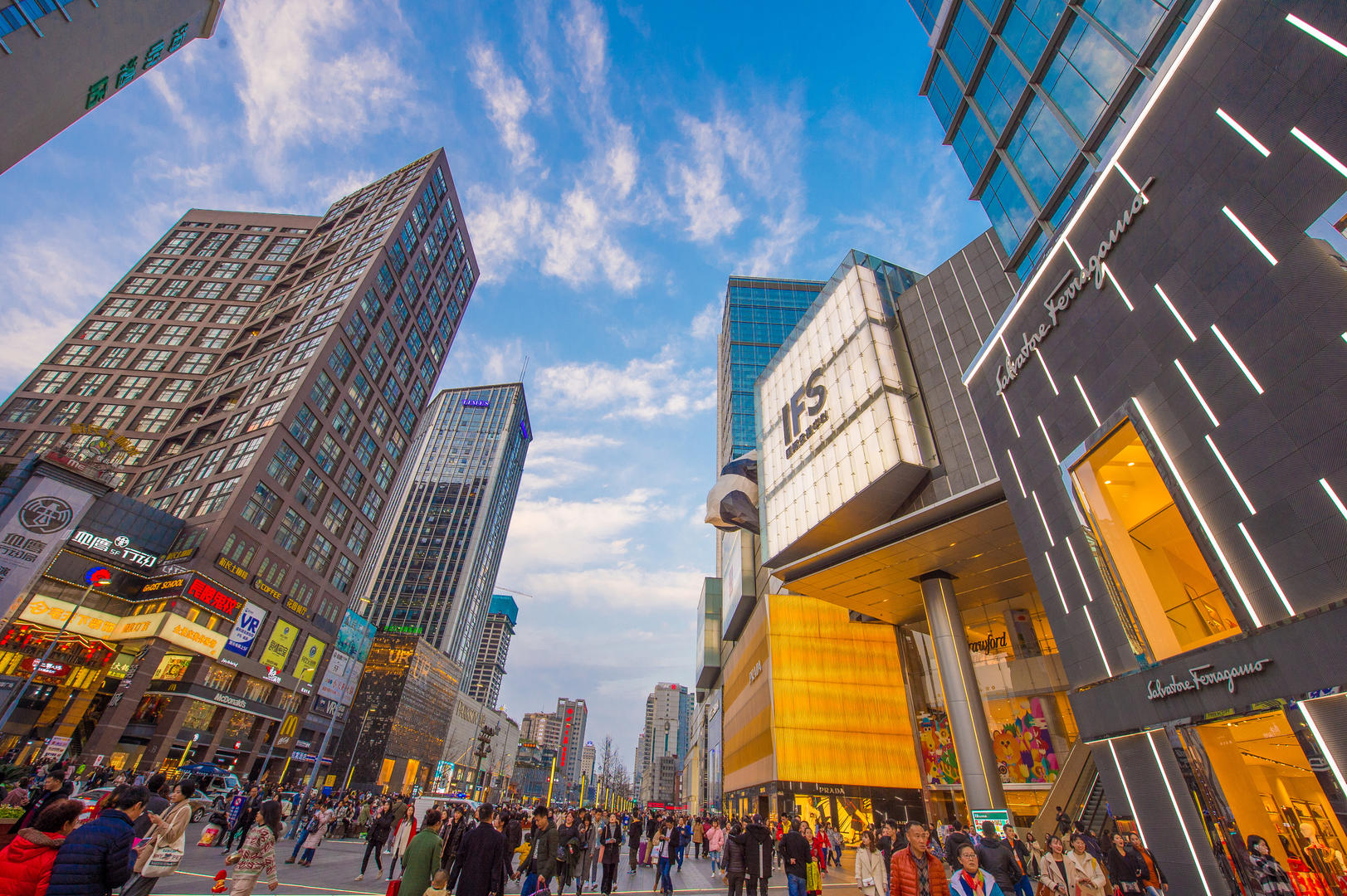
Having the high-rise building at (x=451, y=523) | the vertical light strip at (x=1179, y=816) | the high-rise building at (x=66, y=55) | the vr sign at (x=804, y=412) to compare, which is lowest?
the vertical light strip at (x=1179, y=816)

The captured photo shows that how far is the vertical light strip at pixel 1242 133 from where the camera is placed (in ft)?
38.7

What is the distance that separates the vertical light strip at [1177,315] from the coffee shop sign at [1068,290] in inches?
91.2

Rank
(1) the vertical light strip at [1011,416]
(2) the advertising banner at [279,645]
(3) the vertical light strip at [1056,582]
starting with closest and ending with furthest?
(3) the vertical light strip at [1056,582] < (1) the vertical light strip at [1011,416] < (2) the advertising banner at [279,645]

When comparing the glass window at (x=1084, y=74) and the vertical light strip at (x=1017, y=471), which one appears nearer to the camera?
the vertical light strip at (x=1017, y=471)

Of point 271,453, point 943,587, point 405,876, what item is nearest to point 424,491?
point 271,453

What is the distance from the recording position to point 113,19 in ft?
103

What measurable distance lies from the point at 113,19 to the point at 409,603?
119685mm

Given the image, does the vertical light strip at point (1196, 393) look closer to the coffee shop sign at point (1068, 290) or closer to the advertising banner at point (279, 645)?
the coffee shop sign at point (1068, 290)

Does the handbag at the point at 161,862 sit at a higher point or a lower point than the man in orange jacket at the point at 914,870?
lower

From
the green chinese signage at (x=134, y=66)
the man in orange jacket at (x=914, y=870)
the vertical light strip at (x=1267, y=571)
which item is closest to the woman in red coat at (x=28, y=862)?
the man in orange jacket at (x=914, y=870)

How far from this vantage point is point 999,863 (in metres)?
8.36

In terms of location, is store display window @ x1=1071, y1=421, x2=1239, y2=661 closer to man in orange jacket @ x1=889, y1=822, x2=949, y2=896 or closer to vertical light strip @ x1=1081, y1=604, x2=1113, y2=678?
vertical light strip @ x1=1081, y1=604, x2=1113, y2=678

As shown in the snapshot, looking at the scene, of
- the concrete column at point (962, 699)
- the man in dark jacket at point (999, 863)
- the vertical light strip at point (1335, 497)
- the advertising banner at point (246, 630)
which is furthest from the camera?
the advertising banner at point (246, 630)

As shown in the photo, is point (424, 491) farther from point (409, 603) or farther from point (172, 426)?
point (172, 426)
